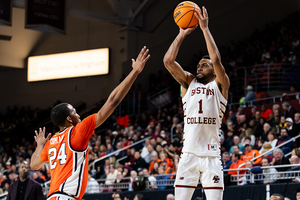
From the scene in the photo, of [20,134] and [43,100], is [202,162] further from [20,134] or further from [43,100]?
[43,100]

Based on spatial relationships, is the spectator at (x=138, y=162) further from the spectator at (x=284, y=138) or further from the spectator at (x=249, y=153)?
the spectator at (x=284, y=138)

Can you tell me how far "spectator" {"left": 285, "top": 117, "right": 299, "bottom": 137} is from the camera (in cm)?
1173

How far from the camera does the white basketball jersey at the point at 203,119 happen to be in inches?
202

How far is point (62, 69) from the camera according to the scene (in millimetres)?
23844

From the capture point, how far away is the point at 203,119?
5168 millimetres

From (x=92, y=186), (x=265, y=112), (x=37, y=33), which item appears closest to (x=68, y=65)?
(x=37, y=33)

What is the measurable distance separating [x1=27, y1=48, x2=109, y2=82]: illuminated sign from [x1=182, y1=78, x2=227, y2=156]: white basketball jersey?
1804cm

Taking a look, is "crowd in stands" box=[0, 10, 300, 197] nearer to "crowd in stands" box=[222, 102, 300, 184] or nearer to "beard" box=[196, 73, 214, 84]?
"crowd in stands" box=[222, 102, 300, 184]

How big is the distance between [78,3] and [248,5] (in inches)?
353

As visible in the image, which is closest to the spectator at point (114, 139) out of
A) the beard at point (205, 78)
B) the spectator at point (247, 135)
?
the spectator at point (247, 135)

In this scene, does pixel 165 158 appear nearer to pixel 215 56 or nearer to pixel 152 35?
pixel 215 56

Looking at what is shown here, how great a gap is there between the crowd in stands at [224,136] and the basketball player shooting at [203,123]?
509cm

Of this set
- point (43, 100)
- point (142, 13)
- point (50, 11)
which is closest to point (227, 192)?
point (50, 11)

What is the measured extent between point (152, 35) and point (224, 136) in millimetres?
10516
